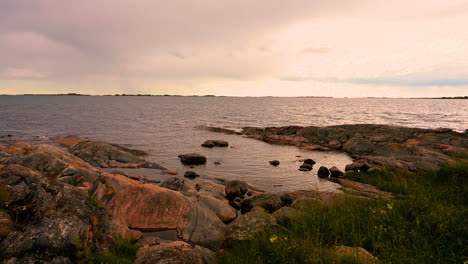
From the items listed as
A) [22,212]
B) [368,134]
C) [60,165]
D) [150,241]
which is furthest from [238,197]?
[368,134]

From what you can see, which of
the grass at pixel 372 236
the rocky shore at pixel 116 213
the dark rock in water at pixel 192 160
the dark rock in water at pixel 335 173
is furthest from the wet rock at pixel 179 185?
the dark rock in water at pixel 335 173

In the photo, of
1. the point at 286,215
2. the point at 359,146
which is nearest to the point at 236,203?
the point at 286,215

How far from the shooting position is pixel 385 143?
28797 millimetres

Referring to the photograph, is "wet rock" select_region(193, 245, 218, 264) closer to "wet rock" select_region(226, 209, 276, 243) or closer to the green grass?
"wet rock" select_region(226, 209, 276, 243)

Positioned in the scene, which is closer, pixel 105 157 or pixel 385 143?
pixel 105 157

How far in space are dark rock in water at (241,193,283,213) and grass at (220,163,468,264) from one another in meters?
3.13

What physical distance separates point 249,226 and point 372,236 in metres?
3.31

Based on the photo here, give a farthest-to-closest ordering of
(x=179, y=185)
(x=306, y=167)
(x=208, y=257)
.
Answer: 1. (x=306, y=167)
2. (x=179, y=185)
3. (x=208, y=257)

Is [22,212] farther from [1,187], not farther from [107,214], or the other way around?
[107,214]

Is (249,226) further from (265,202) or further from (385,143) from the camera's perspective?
(385,143)

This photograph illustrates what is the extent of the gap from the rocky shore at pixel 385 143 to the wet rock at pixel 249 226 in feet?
46.1

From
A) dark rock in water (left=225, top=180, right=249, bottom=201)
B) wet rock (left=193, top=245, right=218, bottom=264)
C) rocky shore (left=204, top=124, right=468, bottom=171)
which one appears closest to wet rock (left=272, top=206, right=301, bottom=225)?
wet rock (left=193, top=245, right=218, bottom=264)

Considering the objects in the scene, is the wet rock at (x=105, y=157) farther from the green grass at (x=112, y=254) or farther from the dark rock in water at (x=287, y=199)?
the green grass at (x=112, y=254)

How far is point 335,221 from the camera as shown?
6.51m
